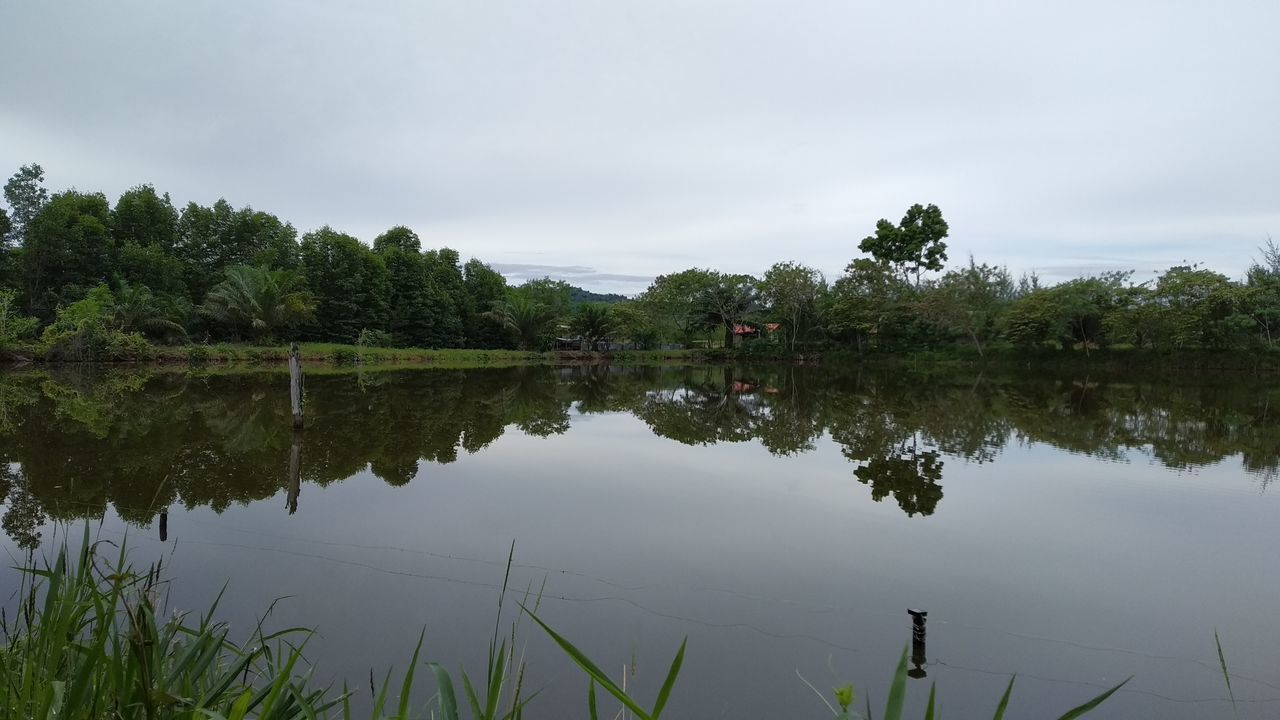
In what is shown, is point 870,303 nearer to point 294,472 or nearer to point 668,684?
point 294,472

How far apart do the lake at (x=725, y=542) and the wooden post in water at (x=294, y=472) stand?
1.8 inches

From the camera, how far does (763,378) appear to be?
2258 cm

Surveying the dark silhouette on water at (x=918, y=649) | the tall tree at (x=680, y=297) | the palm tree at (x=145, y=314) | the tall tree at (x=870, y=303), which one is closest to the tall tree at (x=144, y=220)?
the palm tree at (x=145, y=314)

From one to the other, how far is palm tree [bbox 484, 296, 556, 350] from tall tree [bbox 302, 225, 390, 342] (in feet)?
19.4

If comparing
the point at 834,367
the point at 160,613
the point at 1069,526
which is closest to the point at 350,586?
the point at 160,613

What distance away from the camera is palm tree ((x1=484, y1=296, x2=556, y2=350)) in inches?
1286

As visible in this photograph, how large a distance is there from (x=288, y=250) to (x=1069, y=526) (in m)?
34.1

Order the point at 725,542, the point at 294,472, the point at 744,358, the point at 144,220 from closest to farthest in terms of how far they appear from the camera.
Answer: the point at 725,542 < the point at 294,472 < the point at 144,220 < the point at 744,358

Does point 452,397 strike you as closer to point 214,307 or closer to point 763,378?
point 763,378

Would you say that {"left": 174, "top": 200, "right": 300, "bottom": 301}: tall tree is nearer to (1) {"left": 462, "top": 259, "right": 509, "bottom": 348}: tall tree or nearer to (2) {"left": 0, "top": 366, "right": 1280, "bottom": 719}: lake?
(1) {"left": 462, "top": 259, "right": 509, "bottom": 348}: tall tree

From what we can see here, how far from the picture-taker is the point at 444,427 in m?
9.37

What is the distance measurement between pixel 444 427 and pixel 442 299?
81.5ft

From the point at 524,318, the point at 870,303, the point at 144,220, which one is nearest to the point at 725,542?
the point at 870,303

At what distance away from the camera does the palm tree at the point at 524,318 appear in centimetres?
3266
